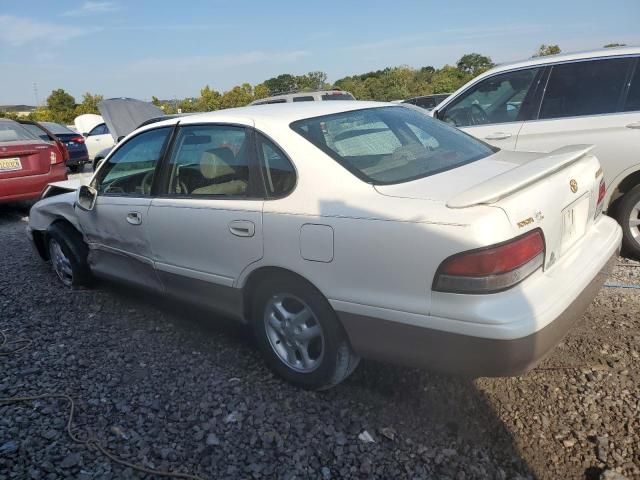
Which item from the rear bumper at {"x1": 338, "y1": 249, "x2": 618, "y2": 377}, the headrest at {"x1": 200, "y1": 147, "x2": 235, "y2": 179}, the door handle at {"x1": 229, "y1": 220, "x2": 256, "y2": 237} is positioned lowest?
the rear bumper at {"x1": 338, "y1": 249, "x2": 618, "y2": 377}

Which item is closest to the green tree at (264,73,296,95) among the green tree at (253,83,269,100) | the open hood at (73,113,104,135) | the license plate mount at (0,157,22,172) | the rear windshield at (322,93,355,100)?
the green tree at (253,83,269,100)

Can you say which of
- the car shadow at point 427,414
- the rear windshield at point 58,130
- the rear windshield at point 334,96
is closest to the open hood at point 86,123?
the rear windshield at point 58,130

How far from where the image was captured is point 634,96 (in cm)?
425

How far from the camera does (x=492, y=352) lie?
2035 mm

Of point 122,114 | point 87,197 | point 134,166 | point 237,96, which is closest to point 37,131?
point 122,114

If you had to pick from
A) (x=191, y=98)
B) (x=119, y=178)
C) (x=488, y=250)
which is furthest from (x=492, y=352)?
(x=191, y=98)

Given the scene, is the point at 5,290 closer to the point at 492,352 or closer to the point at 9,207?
the point at 492,352

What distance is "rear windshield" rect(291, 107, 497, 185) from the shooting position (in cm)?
261

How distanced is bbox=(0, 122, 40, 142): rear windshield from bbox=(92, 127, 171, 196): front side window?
5057 millimetres

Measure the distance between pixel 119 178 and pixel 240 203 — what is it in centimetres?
152

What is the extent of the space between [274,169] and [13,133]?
285 inches

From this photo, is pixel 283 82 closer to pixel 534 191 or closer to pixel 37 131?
pixel 37 131

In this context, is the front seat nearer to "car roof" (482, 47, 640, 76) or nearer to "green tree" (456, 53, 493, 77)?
"car roof" (482, 47, 640, 76)

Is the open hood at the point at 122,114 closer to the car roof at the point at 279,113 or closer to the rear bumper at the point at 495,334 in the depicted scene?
the car roof at the point at 279,113
